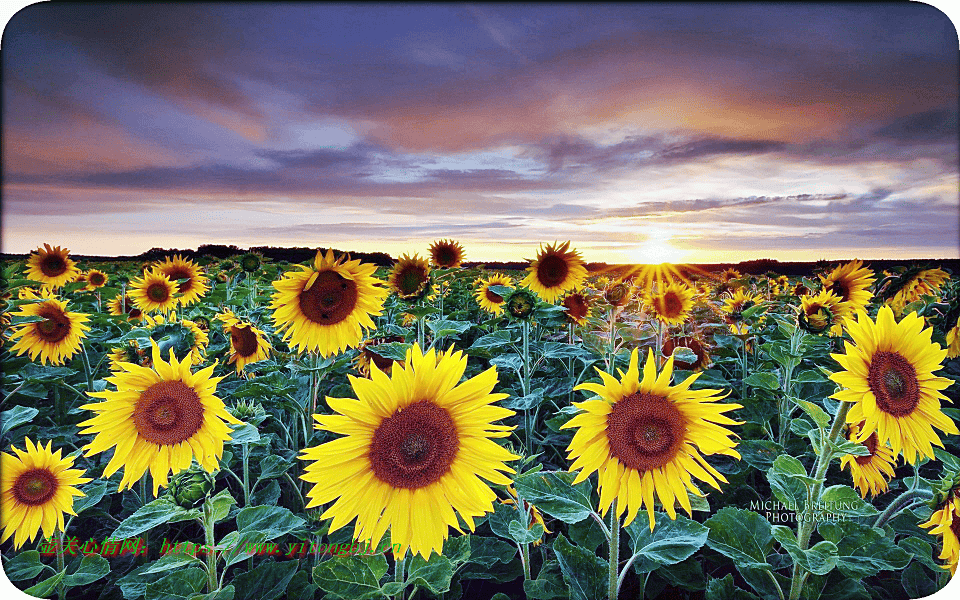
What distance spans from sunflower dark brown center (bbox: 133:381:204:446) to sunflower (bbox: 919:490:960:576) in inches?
63.0

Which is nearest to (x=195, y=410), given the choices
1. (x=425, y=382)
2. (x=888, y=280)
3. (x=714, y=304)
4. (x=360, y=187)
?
(x=425, y=382)

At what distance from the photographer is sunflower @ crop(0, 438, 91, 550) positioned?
122 cm

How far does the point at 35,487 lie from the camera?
122cm

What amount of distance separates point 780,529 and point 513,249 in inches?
36.3

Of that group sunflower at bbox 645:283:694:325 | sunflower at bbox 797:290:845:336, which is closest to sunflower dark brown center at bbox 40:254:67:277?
sunflower at bbox 645:283:694:325

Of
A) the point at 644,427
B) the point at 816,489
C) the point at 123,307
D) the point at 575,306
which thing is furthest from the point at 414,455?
the point at 123,307

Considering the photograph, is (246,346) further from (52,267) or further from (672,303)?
(672,303)

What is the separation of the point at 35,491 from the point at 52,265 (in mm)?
1300

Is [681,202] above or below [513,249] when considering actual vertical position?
above

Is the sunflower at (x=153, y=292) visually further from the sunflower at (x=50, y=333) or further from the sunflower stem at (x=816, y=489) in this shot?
the sunflower stem at (x=816, y=489)

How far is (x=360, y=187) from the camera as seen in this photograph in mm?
1371

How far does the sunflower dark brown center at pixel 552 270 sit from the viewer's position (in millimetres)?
1658

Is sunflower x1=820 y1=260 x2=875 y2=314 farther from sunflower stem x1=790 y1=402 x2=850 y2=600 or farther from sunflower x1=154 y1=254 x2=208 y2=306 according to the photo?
sunflower x1=154 y1=254 x2=208 y2=306

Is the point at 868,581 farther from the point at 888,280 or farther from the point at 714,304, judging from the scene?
the point at 714,304
